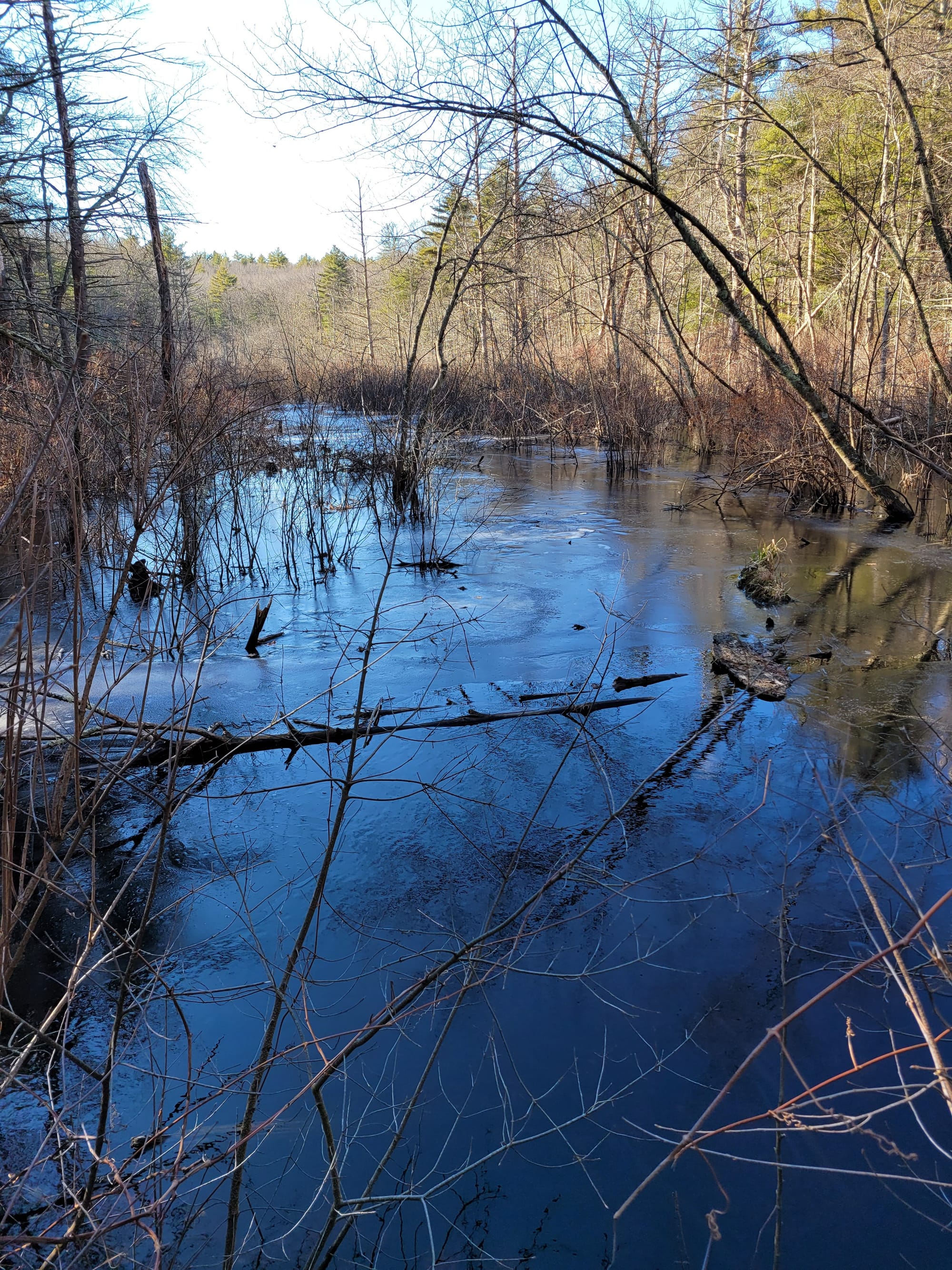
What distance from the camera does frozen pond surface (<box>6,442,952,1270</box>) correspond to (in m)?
1.92

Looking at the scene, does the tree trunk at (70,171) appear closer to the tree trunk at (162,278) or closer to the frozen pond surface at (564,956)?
the tree trunk at (162,278)

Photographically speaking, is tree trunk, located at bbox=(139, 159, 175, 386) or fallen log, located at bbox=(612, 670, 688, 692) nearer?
Result: fallen log, located at bbox=(612, 670, 688, 692)

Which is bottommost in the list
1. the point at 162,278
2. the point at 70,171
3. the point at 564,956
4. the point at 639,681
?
the point at 564,956

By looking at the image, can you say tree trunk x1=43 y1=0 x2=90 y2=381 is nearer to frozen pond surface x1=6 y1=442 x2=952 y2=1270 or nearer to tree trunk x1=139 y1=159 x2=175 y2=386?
tree trunk x1=139 y1=159 x2=175 y2=386

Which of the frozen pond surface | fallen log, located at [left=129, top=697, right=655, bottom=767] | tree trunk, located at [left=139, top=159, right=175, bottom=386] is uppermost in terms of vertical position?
tree trunk, located at [left=139, top=159, right=175, bottom=386]

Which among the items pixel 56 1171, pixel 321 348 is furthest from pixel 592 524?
pixel 321 348

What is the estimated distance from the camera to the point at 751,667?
4.97m

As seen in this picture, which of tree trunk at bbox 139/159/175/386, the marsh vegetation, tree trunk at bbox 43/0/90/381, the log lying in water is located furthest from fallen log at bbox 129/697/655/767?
tree trunk at bbox 43/0/90/381

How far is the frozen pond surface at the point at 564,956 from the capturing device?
75.5 inches

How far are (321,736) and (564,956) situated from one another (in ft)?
5.39

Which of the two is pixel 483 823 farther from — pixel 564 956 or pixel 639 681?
pixel 639 681

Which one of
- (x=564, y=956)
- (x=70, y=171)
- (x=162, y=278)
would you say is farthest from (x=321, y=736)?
(x=70, y=171)

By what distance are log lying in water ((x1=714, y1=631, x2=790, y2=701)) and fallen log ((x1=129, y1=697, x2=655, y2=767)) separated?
668mm

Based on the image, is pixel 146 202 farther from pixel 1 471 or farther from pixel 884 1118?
pixel 884 1118
